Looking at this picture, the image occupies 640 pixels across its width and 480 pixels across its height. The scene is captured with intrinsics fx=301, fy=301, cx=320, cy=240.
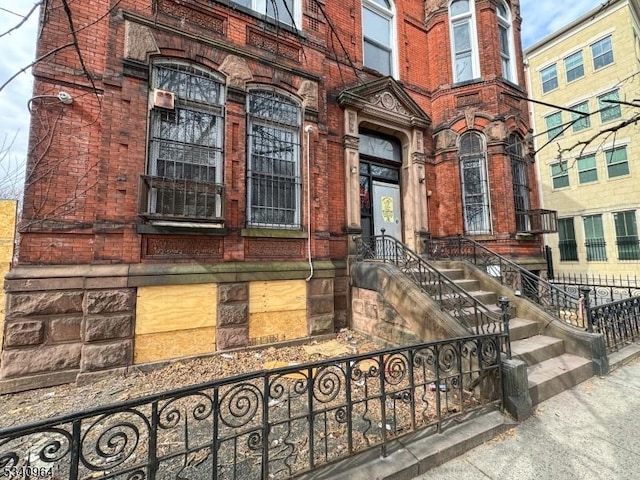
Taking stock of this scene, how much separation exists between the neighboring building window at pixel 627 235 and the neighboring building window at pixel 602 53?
811cm

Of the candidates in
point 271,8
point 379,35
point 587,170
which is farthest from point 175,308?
point 587,170

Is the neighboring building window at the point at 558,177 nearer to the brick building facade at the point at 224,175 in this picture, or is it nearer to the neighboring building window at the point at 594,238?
the neighboring building window at the point at 594,238

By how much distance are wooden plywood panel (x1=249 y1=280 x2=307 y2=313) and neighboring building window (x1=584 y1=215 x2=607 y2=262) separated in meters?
18.3

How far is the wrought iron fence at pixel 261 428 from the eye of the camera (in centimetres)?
208

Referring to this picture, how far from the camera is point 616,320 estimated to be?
5.45m

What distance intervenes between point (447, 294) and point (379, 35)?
7.92 meters

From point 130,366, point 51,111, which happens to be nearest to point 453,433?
point 130,366

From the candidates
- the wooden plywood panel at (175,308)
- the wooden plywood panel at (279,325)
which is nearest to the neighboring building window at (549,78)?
the wooden plywood panel at (279,325)

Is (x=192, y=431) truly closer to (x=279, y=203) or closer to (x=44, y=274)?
(x=44, y=274)

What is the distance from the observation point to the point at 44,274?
4.36m

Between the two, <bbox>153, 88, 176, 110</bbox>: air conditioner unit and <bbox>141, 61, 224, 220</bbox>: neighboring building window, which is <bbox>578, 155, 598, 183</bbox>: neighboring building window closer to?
<bbox>141, 61, 224, 220</bbox>: neighboring building window

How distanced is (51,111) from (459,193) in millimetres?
9362

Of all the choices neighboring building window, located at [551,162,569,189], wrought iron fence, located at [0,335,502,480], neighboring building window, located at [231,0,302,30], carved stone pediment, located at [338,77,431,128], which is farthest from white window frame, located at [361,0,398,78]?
neighboring building window, located at [551,162,569,189]

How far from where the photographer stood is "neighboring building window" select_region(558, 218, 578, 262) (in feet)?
57.0
